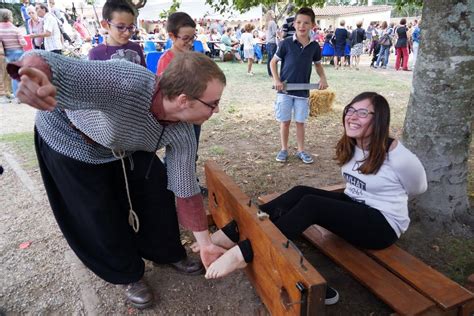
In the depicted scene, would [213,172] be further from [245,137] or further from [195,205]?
[245,137]

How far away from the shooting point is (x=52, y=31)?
24.2 feet

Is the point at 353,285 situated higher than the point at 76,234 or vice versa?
the point at 76,234

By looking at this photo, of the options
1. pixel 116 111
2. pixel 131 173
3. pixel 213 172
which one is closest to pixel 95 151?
pixel 131 173

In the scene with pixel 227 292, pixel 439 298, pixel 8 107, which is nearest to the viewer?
pixel 439 298

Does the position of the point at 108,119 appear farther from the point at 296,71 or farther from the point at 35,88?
the point at 296,71

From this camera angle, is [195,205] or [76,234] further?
[76,234]

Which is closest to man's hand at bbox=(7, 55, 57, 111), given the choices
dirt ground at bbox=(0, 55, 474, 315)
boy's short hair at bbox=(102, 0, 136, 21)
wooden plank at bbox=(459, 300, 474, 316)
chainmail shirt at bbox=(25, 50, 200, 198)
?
chainmail shirt at bbox=(25, 50, 200, 198)

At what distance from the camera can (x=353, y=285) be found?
7.00 feet

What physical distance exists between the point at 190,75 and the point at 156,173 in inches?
29.4

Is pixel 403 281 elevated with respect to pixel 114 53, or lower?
lower

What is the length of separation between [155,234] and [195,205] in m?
0.46

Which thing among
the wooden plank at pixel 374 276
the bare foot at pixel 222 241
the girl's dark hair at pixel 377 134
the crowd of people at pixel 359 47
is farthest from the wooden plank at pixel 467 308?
the crowd of people at pixel 359 47

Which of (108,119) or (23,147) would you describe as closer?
(108,119)

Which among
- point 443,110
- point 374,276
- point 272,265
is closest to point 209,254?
point 272,265
